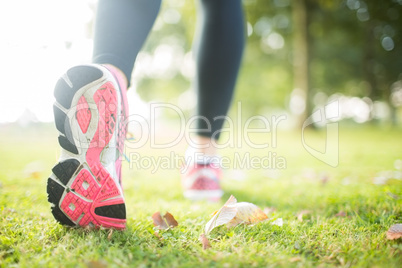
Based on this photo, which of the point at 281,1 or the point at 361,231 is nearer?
the point at 361,231

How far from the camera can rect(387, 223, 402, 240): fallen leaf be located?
34.3 inches

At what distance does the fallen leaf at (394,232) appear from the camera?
2.86 ft

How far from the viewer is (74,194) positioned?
90cm

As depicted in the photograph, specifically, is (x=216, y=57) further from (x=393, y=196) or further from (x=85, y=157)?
(x=393, y=196)

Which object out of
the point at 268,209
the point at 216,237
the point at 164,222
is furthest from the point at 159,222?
the point at 268,209

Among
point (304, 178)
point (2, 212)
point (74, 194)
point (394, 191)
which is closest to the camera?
point (74, 194)

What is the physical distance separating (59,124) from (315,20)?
1101 cm

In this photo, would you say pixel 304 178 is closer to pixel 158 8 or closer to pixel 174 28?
pixel 158 8

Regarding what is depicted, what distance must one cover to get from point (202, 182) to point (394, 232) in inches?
36.6

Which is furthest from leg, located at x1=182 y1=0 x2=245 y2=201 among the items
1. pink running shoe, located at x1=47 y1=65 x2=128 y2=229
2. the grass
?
pink running shoe, located at x1=47 y1=65 x2=128 y2=229

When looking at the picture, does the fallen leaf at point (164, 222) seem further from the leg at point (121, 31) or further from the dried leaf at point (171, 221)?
the leg at point (121, 31)

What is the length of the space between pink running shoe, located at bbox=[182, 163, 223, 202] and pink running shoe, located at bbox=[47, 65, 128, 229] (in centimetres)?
68

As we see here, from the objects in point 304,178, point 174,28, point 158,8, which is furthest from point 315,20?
point 158,8

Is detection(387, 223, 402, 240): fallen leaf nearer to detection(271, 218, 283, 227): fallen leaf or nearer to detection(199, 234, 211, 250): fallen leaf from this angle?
detection(271, 218, 283, 227): fallen leaf
